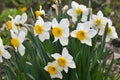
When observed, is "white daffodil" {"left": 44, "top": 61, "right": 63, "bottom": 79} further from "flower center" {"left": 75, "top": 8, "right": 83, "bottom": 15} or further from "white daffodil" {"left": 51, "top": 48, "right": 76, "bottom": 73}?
"flower center" {"left": 75, "top": 8, "right": 83, "bottom": 15}

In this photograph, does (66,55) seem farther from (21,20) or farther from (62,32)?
(21,20)

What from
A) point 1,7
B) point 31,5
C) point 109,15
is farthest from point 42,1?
point 109,15

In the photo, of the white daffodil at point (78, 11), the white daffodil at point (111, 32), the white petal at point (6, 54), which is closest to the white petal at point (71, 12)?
the white daffodil at point (78, 11)

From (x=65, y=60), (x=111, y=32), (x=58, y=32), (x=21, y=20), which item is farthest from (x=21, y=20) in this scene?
(x=111, y=32)

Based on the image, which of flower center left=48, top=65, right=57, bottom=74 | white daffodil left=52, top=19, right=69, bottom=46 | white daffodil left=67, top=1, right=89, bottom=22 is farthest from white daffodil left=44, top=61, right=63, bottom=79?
white daffodil left=67, top=1, right=89, bottom=22

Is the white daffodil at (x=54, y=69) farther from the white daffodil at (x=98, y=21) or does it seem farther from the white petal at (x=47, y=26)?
the white daffodil at (x=98, y=21)

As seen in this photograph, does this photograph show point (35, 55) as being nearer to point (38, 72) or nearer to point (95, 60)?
point (38, 72)
